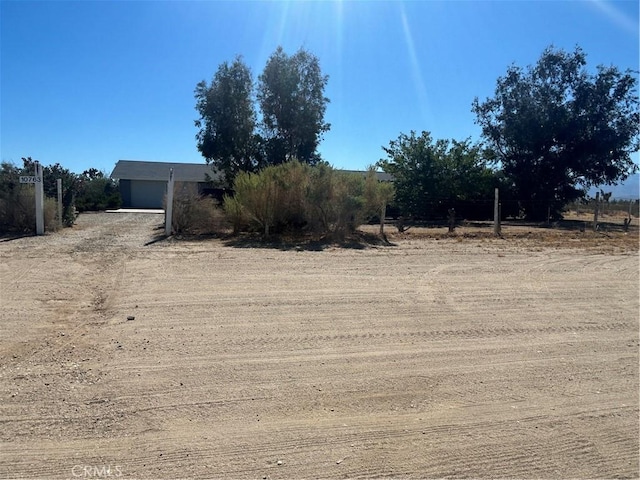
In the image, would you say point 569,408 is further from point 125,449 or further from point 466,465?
point 125,449

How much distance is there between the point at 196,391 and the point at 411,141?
28269 mm

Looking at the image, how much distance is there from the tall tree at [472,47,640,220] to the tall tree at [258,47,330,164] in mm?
12281

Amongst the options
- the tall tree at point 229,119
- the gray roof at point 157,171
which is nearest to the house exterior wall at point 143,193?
the gray roof at point 157,171

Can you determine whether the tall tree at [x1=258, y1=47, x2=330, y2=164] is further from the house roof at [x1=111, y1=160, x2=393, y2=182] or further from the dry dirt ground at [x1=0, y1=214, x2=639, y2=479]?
the dry dirt ground at [x1=0, y1=214, x2=639, y2=479]

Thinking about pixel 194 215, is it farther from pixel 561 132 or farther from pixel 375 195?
pixel 561 132

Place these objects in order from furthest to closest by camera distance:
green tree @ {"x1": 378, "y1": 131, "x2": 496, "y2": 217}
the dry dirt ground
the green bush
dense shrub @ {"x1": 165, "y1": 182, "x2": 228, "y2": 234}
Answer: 1. green tree @ {"x1": 378, "y1": 131, "x2": 496, "y2": 217}
2. dense shrub @ {"x1": 165, "y1": 182, "x2": 228, "y2": 234}
3. the green bush
4. the dry dirt ground

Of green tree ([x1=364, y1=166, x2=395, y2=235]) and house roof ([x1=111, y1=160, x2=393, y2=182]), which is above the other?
house roof ([x1=111, y1=160, x2=393, y2=182])

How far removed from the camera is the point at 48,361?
5.39 meters

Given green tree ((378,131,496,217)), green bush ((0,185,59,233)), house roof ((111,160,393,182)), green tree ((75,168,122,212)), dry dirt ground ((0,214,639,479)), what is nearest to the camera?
dry dirt ground ((0,214,639,479))

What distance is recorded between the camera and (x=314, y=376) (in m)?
5.21

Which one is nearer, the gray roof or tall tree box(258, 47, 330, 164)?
tall tree box(258, 47, 330, 164)

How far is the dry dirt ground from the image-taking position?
373 cm

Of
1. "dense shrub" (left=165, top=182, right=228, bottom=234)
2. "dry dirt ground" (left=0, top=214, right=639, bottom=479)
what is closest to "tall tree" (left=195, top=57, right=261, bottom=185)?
"dense shrub" (left=165, top=182, right=228, bottom=234)

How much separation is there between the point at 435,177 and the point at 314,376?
26.0m
